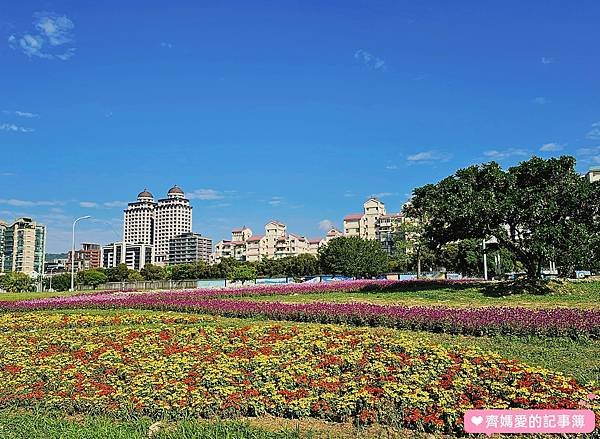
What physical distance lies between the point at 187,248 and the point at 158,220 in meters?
16.5

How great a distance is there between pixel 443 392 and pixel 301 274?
5337 cm

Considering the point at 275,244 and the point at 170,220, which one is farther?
the point at 170,220

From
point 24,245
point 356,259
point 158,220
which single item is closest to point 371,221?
point 356,259

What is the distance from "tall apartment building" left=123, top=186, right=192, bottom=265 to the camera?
147 metres

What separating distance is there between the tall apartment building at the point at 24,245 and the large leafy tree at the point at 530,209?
93380 mm

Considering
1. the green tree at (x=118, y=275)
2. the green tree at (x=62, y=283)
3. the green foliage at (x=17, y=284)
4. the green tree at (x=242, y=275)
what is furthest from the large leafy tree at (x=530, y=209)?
the green tree at (x=118, y=275)

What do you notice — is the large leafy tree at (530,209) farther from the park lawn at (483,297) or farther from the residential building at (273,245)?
the residential building at (273,245)

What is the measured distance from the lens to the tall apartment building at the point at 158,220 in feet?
483

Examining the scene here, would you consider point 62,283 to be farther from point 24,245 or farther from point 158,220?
point 158,220

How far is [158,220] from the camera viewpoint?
148m

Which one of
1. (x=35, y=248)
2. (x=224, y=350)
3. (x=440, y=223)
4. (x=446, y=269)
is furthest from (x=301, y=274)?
(x=35, y=248)

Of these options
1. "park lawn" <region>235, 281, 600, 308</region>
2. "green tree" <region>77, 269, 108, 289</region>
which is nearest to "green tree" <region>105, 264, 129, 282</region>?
"green tree" <region>77, 269, 108, 289</region>

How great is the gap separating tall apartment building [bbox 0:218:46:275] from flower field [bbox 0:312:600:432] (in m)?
99.2

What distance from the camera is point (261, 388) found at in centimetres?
564
